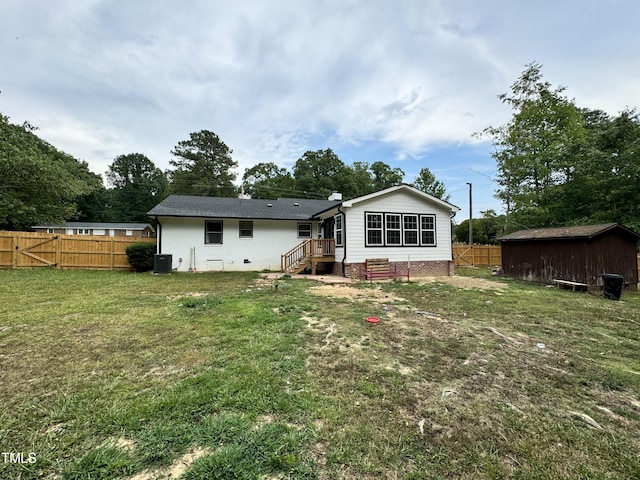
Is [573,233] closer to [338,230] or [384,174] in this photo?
[338,230]

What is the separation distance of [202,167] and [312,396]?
37.3 meters

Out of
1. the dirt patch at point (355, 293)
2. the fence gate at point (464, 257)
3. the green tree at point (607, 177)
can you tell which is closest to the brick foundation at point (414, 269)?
the dirt patch at point (355, 293)

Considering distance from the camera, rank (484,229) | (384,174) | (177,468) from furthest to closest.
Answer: (384,174) < (484,229) < (177,468)

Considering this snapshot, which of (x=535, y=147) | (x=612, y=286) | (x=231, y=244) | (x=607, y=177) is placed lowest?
(x=612, y=286)

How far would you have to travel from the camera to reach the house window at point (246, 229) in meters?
13.9

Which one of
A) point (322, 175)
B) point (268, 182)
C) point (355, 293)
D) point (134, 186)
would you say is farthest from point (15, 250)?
point (134, 186)

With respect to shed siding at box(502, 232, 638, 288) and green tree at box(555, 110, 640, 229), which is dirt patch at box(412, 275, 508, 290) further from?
green tree at box(555, 110, 640, 229)

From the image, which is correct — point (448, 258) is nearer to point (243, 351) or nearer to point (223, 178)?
point (243, 351)

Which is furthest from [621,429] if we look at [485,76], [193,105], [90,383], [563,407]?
[193,105]

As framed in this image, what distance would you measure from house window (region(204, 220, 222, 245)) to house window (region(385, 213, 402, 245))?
8.17 meters

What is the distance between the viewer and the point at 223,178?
35906 mm

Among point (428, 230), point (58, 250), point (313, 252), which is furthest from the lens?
point (428, 230)

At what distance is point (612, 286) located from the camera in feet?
27.8

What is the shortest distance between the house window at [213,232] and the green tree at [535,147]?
68.9ft
